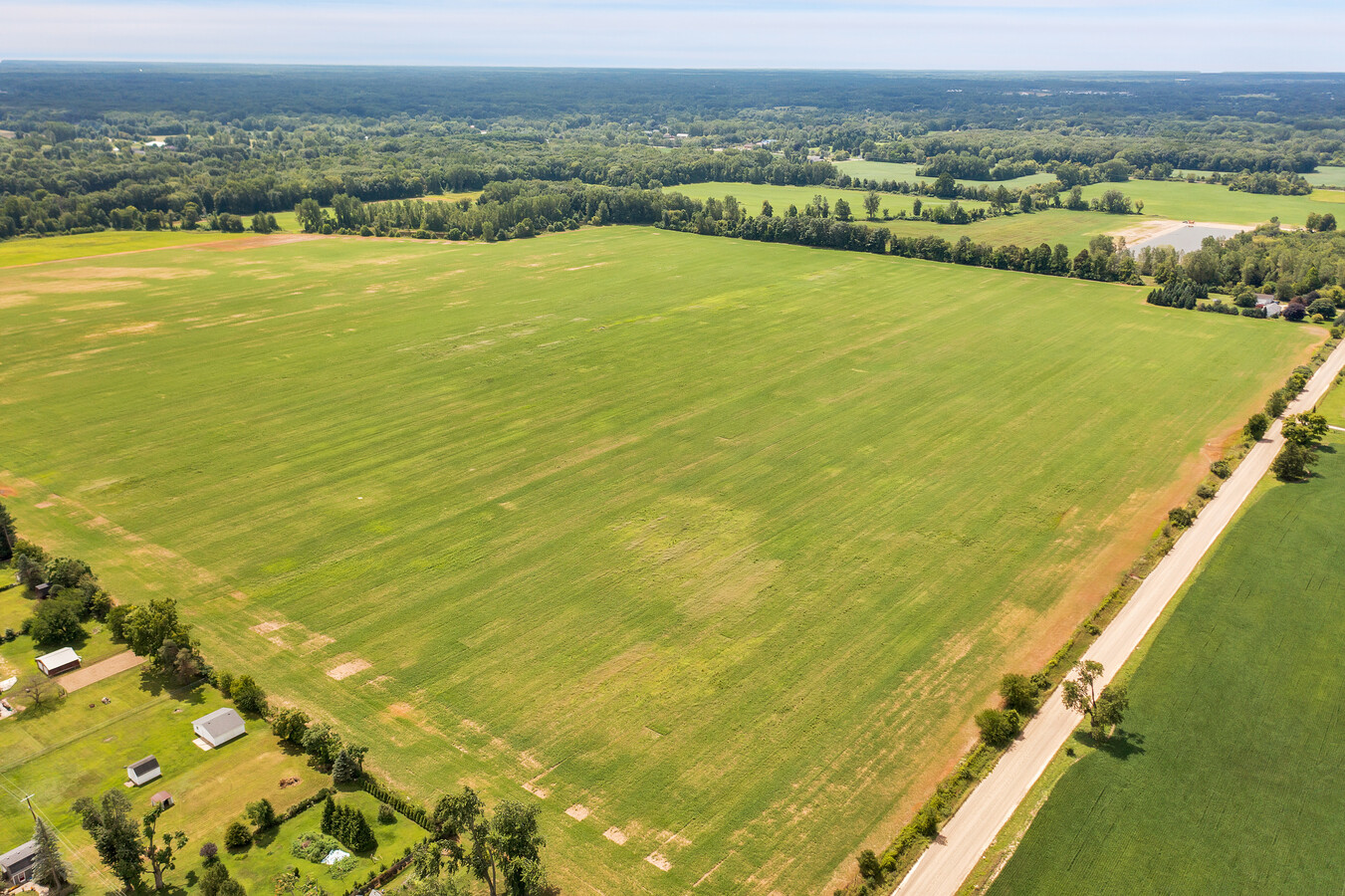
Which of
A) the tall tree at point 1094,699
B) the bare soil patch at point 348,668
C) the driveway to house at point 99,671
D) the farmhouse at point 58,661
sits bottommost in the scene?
the driveway to house at point 99,671

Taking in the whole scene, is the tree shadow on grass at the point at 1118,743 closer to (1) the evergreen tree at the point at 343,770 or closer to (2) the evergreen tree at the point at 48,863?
(1) the evergreen tree at the point at 343,770

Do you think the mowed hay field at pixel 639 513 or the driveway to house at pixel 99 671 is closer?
the mowed hay field at pixel 639 513

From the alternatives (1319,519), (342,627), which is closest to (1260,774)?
(1319,519)

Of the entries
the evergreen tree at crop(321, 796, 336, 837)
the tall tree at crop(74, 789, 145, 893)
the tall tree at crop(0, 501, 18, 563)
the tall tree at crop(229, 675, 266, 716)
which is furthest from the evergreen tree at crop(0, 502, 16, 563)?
the evergreen tree at crop(321, 796, 336, 837)

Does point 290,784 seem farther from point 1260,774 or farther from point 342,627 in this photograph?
point 1260,774

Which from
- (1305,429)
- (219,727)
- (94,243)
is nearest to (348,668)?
(219,727)

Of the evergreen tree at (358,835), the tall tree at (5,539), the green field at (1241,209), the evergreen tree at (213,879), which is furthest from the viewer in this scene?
the green field at (1241,209)

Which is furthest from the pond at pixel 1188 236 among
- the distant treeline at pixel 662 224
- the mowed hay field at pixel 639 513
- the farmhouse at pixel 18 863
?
the farmhouse at pixel 18 863
